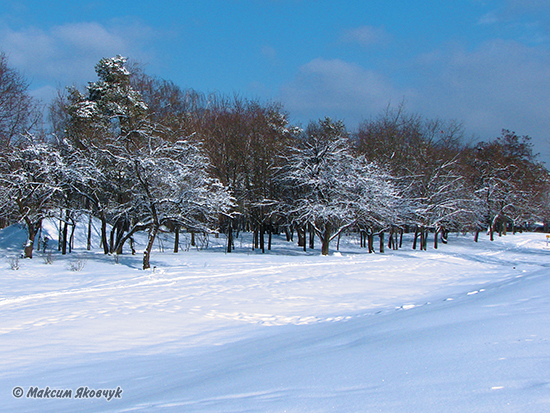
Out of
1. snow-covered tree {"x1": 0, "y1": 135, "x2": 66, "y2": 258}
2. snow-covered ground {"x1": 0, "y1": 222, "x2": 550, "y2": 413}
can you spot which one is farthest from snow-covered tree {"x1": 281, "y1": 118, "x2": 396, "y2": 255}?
snow-covered tree {"x1": 0, "y1": 135, "x2": 66, "y2": 258}

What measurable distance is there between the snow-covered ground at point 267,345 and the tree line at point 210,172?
19.2 feet

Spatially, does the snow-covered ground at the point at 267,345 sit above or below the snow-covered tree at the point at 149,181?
below

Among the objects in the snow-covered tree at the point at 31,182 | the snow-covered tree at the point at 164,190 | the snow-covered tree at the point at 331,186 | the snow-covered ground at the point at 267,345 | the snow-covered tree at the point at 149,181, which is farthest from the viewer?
A: the snow-covered tree at the point at 331,186

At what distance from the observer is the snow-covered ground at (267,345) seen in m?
3.79

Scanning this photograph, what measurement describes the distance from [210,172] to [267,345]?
81.7 feet

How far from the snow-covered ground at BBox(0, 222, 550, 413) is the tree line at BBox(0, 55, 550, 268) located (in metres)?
5.84

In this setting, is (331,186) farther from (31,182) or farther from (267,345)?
(267,345)

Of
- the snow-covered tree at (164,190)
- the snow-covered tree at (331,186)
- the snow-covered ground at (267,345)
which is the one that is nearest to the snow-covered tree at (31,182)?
the snow-covered tree at (164,190)

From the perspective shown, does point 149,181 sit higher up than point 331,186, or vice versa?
point 331,186

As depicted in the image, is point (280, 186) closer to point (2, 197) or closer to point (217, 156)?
point (217, 156)

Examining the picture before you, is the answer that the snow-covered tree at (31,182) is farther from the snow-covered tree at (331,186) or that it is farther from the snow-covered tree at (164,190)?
the snow-covered tree at (331,186)

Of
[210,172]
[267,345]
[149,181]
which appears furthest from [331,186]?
[267,345]

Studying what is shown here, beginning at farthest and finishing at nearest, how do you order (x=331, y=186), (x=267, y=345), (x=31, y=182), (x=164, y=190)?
(x=331, y=186), (x=31, y=182), (x=164, y=190), (x=267, y=345)

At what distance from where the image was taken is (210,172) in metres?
31.7
